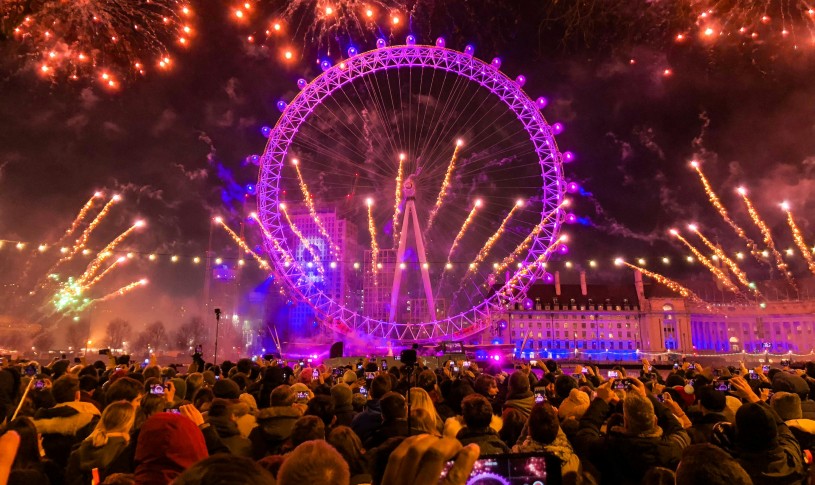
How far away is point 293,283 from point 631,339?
88637 mm

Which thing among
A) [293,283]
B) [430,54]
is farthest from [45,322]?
[430,54]

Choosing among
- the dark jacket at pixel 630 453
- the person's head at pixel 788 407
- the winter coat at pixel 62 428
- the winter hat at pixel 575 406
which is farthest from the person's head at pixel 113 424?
the person's head at pixel 788 407

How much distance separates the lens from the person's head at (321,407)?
735 cm

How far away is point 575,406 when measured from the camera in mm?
7805

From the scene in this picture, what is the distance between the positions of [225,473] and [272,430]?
485 cm

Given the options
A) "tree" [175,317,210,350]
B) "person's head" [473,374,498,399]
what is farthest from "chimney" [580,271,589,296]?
"person's head" [473,374,498,399]

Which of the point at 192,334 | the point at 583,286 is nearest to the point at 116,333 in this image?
the point at 192,334

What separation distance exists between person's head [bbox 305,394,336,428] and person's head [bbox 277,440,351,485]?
510 cm

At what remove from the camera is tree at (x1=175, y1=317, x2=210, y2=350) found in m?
103

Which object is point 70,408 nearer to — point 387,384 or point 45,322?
point 387,384

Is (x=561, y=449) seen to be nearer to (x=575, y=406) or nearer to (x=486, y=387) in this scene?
(x=575, y=406)

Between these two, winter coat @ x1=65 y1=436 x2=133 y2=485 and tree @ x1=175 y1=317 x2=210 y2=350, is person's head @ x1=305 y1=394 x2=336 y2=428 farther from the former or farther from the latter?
tree @ x1=175 y1=317 x2=210 y2=350

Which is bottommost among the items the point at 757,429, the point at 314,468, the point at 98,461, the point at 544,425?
the point at 98,461

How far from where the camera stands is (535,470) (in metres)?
2.97
